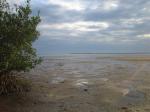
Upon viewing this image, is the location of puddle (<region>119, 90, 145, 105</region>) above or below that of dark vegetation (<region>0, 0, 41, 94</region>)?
below

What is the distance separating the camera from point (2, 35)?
Result: 13.2m

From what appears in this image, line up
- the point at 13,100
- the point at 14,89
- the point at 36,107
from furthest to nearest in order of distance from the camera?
the point at 14,89
the point at 13,100
the point at 36,107

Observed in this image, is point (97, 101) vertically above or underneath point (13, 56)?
underneath

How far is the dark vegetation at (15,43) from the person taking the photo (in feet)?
42.6

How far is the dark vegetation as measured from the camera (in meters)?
13.0

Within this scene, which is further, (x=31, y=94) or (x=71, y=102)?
(x=31, y=94)

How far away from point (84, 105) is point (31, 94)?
12.3 ft

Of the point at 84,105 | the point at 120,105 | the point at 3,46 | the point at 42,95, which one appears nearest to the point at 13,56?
the point at 3,46

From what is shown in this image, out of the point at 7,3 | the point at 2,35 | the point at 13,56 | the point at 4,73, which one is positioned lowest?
the point at 4,73

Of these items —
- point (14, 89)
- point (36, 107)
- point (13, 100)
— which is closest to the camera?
point (36, 107)

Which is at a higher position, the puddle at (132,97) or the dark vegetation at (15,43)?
the dark vegetation at (15,43)

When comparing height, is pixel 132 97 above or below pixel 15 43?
below

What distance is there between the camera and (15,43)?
1343 cm

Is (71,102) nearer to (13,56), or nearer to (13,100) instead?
(13,100)
